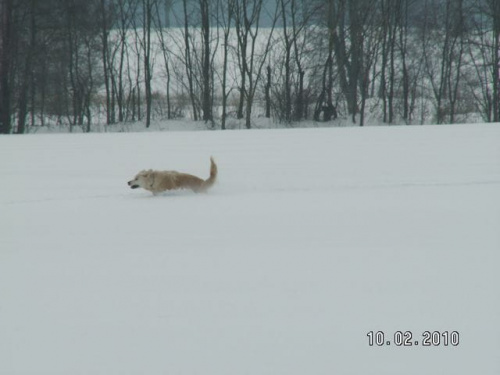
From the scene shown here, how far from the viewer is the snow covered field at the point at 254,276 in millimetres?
2057

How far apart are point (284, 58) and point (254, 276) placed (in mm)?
18385

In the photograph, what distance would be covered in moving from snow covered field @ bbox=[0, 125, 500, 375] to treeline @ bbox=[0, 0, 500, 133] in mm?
14493

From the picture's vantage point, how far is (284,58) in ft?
67.2

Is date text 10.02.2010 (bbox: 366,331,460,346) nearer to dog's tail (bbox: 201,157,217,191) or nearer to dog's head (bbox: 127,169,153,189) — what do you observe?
dog's tail (bbox: 201,157,217,191)

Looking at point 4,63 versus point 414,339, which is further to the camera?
point 4,63

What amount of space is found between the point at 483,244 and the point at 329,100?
16859 mm

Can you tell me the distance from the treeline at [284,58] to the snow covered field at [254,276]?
47.6 feet

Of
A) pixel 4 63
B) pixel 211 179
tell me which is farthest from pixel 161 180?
pixel 4 63

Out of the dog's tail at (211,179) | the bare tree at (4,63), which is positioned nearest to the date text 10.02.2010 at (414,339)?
the dog's tail at (211,179)

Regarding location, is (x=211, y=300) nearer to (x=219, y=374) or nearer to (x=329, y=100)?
(x=219, y=374)

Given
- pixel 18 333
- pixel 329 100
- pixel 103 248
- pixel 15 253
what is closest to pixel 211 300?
pixel 18 333

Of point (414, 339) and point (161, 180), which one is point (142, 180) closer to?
point (161, 180)

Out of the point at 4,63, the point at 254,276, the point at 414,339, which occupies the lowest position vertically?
the point at 414,339

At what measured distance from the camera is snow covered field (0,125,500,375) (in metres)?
2.06
